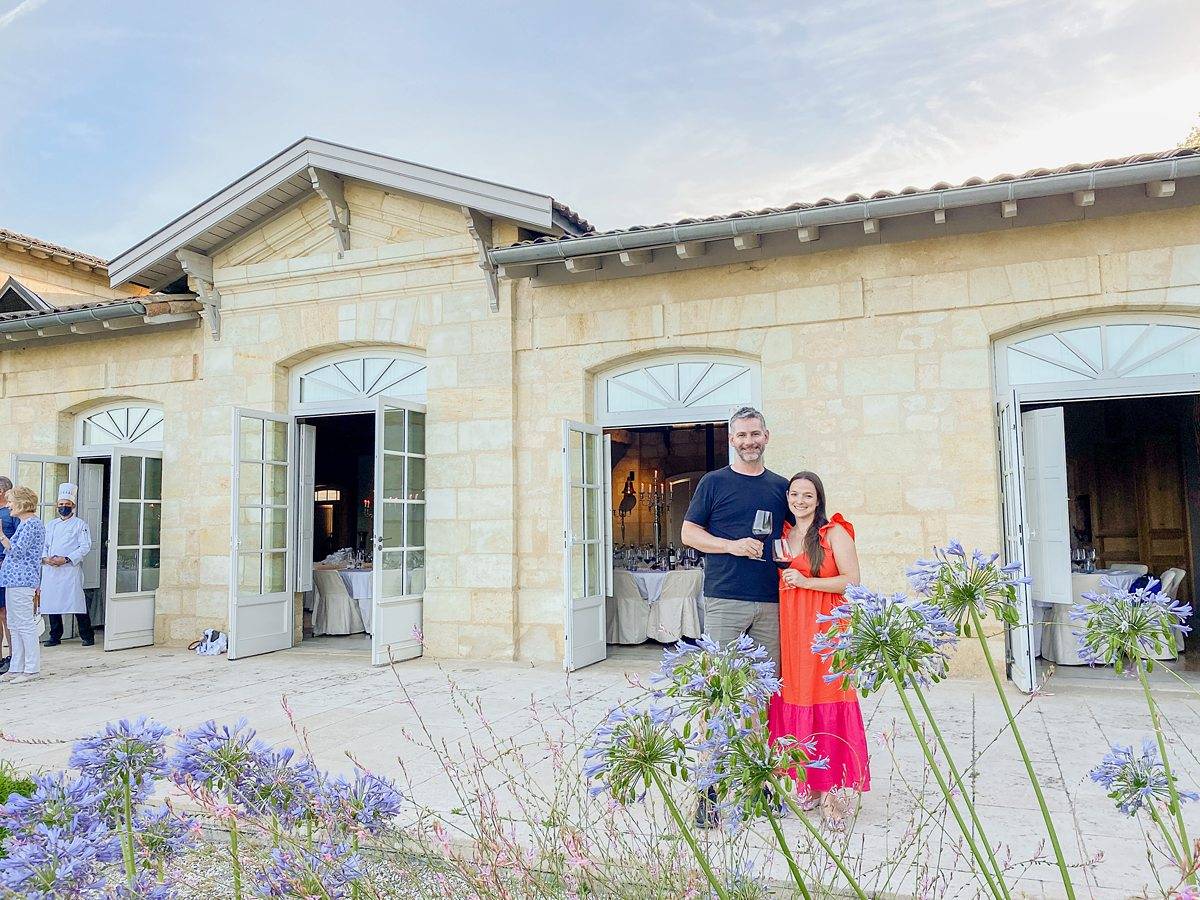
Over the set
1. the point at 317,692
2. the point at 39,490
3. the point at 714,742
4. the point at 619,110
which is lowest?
the point at 317,692

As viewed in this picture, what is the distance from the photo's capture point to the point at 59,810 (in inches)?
56.7

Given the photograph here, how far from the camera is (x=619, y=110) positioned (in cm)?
1523

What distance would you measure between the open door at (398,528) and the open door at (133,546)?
3.10 metres

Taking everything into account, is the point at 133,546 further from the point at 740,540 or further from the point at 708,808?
the point at 708,808

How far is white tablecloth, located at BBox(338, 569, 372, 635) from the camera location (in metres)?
9.48

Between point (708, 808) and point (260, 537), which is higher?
point (260, 537)

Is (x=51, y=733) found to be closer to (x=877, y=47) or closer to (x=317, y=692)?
(x=317, y=692)

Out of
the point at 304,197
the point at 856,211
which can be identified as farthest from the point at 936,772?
the point at 304,197

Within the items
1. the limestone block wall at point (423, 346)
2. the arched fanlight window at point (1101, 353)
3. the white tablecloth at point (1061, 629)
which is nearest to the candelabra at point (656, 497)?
the limestone block wall at point (423, 346)

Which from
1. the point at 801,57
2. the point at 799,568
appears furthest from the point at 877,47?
the point at 799,568

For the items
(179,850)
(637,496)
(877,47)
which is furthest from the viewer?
(637,496)

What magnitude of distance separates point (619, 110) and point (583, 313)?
8.61 meters

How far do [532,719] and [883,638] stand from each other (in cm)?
383

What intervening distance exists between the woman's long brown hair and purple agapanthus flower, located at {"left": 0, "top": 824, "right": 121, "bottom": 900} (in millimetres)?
2820
